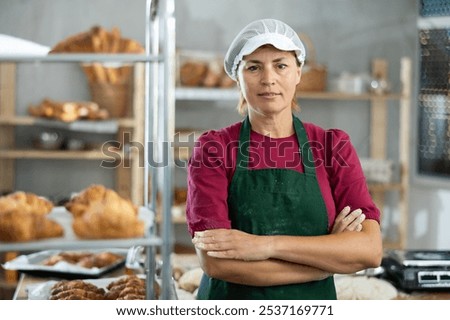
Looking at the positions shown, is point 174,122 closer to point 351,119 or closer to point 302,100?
point 302,100

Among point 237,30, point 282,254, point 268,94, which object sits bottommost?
point 282,254

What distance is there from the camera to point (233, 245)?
1084mm

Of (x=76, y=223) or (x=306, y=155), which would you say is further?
(x=306, y=155)

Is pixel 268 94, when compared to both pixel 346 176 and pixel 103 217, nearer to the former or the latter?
pixel 346 176

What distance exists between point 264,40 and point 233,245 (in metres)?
0.32

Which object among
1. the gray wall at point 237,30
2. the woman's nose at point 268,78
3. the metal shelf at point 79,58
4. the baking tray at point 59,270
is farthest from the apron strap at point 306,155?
the gray wall at point 237,30

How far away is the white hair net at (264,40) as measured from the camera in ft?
3.59

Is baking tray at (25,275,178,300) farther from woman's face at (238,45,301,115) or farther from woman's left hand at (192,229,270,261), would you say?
woman's face at (238,45,301,115)

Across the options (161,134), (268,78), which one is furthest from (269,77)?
(161,134)

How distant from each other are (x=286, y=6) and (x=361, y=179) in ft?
6.14

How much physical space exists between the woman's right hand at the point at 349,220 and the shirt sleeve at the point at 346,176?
0.05ft

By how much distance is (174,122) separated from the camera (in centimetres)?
280

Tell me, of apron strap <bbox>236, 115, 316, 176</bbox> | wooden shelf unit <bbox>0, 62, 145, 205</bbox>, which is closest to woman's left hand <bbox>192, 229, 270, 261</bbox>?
apron strap <bbox>236, 115, 316, 176</bbox>

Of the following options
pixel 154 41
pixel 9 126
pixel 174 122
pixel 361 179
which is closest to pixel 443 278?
pixel 361 179
